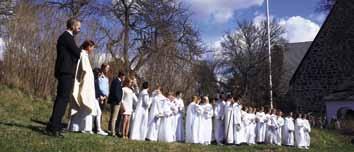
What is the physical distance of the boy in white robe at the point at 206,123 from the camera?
15500 millimetres

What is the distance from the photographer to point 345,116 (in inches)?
1479

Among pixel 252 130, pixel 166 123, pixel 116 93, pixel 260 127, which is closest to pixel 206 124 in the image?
pixel 166 123

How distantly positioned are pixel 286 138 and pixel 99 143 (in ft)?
40.3

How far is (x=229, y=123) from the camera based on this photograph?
16.5m

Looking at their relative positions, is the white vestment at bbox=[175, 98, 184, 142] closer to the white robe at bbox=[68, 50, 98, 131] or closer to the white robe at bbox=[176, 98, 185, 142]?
the white robe at bbox=[176, 98, 185, 142]

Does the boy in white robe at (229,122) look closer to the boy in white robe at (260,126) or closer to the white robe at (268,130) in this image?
the boy in white robe at (260,126)

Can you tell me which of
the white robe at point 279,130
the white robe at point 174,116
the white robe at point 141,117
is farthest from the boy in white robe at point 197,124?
the white robe at point 279,130

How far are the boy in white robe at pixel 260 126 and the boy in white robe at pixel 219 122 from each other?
9.12 ft

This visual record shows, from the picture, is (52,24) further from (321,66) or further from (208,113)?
(321,66)

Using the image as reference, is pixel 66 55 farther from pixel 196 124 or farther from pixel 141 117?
pixel 196 124

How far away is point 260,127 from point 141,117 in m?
6.88

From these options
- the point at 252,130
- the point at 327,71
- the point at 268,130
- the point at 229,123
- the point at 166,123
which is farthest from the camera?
the point at 327,71

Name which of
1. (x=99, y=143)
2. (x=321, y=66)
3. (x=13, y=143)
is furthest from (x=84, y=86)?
(x=321, y=66)

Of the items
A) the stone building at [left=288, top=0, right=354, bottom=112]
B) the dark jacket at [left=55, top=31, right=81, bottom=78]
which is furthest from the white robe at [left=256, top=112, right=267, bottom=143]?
the stone building at [left=288, top=0, right=354, bottom=112]
